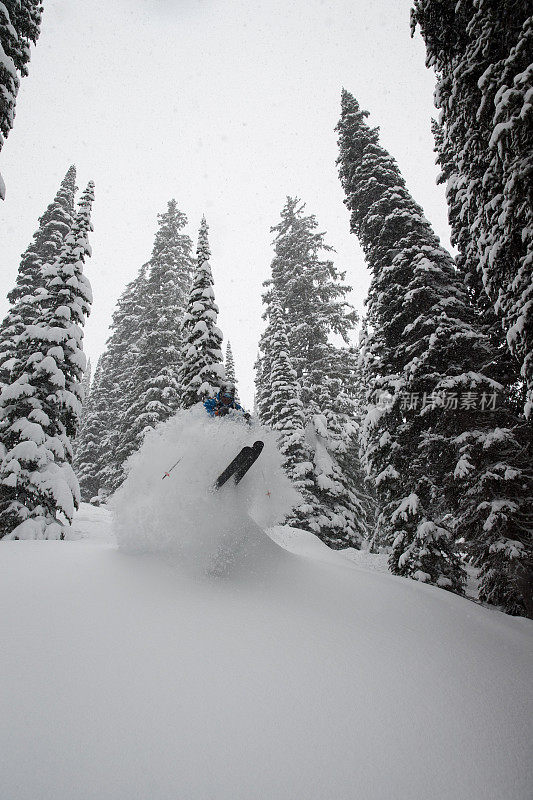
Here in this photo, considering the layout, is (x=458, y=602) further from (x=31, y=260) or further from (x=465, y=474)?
(x=31, y=260)

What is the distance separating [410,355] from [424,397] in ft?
4.52

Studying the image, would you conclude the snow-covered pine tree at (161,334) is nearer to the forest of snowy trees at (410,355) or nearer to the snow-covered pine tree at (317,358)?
the forest of snowy trees at (410,355)

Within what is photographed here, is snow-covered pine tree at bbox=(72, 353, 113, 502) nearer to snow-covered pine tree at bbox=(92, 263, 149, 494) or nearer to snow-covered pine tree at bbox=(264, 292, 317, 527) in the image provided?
snow-covered pine tree at bbox=(92, 263, 149, 494)

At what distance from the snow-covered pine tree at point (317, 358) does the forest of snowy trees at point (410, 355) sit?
15cm

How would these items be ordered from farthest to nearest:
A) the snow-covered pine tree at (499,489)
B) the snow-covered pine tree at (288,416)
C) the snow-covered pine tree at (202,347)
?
1. the snow-covered pine tree at (288,416)
2. the snow-covered pine tree at (202,347)
3. the snow-covered pine tree at (499,489)

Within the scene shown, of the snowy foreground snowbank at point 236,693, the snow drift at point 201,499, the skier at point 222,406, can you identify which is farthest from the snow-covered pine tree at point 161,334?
the snowy foreground snowbank at point 236,693

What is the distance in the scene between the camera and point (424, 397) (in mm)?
10266

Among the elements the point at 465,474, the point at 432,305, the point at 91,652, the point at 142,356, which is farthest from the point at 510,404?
the point at 142,356

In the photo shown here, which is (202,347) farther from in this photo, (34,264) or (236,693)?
(236,693)

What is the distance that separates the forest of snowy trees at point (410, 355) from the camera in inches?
235

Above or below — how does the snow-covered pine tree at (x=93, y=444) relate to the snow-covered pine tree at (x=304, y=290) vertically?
below

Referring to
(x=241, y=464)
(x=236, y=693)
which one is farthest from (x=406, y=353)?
(x=236, y=693)

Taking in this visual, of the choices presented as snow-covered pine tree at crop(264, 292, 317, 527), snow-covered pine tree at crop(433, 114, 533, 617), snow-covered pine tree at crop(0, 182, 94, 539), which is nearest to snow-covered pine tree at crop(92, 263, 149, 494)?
snow-covered pine tree at crop(264, 292, 317, 527)

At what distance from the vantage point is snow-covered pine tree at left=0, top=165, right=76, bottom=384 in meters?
17.2
